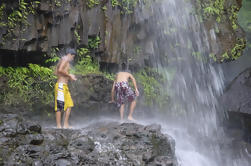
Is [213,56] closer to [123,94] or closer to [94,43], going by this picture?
[94,43]

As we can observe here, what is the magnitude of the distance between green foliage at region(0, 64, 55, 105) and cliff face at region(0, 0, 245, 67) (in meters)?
0.53

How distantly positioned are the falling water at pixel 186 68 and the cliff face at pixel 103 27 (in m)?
0.39

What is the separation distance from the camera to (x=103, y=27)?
951 centimetres

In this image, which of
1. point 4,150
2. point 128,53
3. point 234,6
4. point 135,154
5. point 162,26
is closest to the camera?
point 4,150

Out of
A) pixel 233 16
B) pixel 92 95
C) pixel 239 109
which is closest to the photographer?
pixel 92 95

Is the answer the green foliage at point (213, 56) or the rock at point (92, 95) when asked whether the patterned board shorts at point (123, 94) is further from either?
the green foliage at point (213, 56)

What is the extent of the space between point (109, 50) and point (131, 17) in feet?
5.86

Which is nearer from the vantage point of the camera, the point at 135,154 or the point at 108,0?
the point at 135,154

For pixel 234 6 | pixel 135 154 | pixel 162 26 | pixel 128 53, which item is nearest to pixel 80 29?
pixel 128 53

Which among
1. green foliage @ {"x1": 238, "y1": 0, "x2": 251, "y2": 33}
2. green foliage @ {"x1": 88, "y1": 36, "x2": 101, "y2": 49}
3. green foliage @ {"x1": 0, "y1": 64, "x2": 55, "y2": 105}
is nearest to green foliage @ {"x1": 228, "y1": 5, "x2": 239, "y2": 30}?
green foliage @ {"x1": 238, "y1": 0, "x2": 251, "y2": 33}

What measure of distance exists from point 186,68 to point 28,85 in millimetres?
7469

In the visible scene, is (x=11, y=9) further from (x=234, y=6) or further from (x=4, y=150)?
(x=234, y=6)

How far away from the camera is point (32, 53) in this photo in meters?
8.05

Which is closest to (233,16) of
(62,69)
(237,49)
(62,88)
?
(237,49)
